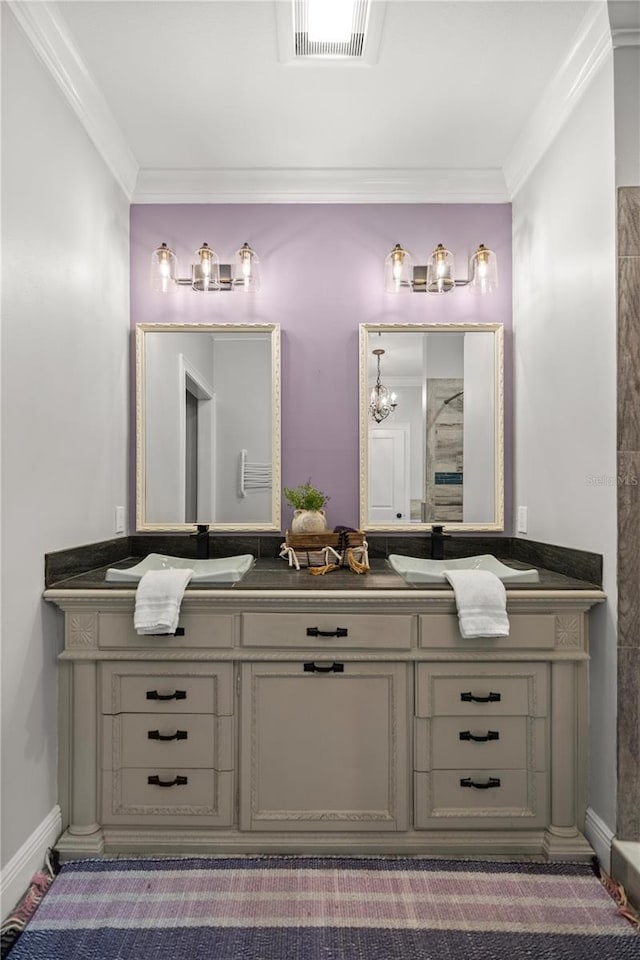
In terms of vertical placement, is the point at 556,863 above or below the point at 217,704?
below

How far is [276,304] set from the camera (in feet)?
9.05

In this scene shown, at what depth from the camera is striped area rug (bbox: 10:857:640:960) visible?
1.62 meters

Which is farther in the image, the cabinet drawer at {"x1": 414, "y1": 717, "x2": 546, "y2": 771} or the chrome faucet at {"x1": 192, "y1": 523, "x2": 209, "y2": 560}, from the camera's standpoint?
the chrome faucet at {"x1": 192, "y1": 523, "x2": 209, "y2": 560}

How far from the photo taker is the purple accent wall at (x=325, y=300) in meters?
2.75

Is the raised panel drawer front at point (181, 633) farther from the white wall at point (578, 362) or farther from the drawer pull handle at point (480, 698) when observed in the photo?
the white wall at point (578, 362)

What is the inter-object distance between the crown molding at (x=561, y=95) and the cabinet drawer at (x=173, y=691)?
7.66 ft

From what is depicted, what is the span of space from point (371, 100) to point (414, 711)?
2.23 m

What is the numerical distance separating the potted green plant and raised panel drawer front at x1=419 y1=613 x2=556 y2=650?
696 millimetres

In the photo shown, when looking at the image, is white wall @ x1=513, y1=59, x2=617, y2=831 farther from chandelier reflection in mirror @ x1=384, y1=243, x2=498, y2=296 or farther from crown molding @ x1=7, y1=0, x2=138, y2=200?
crown molding @ x1=7, y1=0, x2=138, y2=200

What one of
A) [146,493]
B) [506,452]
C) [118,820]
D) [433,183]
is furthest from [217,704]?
[433,183]

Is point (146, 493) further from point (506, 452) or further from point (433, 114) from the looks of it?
point (433, 114)

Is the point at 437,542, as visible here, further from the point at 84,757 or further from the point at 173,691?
the point at 84,757

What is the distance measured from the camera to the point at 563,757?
2004 millimetres

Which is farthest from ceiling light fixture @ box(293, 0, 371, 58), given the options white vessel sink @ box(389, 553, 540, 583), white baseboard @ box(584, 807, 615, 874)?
white baseboard @ box(584, 807, 615, 874)
